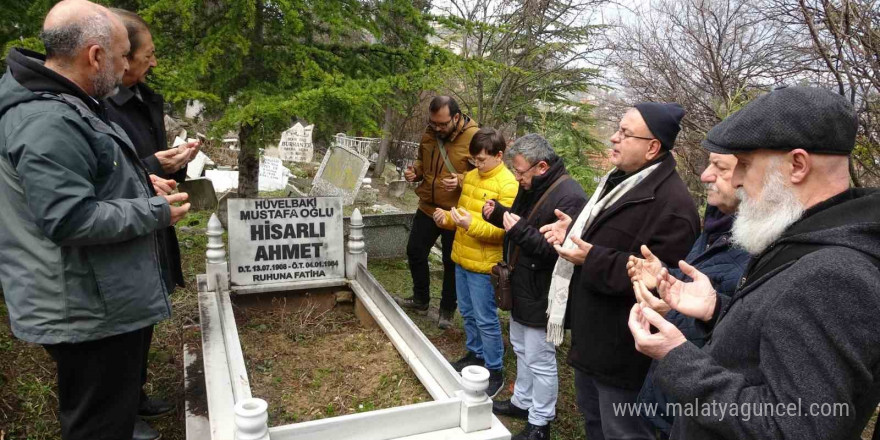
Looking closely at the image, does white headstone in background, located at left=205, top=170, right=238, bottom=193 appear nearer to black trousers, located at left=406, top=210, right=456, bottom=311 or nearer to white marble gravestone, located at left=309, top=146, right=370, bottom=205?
white marble gravestone, located at left=309, top=146, right=370, bottom=205

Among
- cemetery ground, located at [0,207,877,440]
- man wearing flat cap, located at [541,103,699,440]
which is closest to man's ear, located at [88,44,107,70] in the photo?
cemetery ground, located at [0,207,877,440]

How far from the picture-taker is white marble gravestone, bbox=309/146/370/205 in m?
8.44

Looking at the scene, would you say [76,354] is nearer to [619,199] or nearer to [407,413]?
[407,413]

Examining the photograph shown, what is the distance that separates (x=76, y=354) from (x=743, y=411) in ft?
7.82

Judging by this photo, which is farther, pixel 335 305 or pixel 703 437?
pixel 335 305

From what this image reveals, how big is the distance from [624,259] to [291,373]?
89.5 inches

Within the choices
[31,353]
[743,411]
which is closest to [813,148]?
[743,411]

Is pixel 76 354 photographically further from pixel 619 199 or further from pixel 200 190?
pixel 200 190

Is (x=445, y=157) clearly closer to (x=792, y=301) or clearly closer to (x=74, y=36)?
(x=74, y=36)

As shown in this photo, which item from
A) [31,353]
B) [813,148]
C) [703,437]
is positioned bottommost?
[31,353]

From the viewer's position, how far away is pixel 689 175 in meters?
7.02

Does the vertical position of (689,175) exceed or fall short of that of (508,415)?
it exceeds it

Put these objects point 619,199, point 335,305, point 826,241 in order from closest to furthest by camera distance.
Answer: point 826,241 → point 619,199 → point 335,305

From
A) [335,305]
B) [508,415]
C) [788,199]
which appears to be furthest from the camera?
[335,305]
